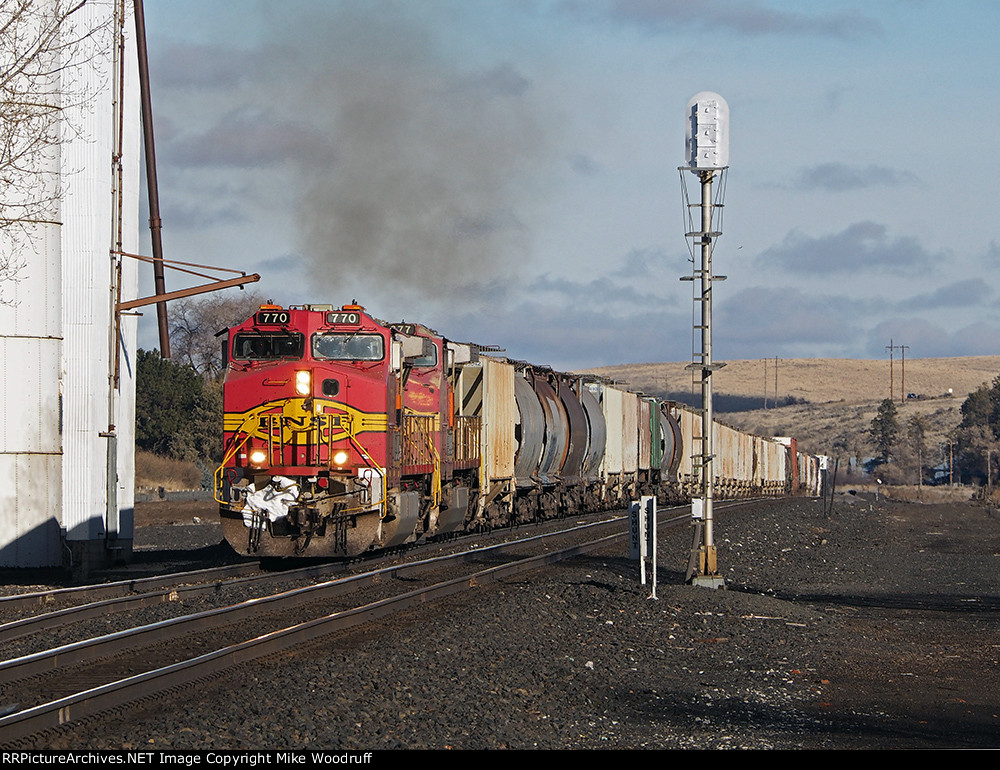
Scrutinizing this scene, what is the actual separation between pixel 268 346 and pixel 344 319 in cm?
126

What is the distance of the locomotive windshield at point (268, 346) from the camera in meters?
18.0

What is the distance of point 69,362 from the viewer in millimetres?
21797

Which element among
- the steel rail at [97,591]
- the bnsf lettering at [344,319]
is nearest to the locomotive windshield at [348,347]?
the bnsf lettering at [344,319]

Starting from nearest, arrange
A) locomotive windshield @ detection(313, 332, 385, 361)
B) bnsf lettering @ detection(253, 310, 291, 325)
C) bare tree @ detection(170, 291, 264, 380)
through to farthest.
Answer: locomotive windshield @ detection(313, 332, 385, 361), bnsf lettering @ detection(253, 310, 291, 325), bare tree @ detection(170, 291, 264, 380)

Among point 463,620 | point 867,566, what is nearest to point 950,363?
point 867,566

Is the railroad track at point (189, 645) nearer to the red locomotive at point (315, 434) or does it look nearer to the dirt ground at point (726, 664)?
the dirt ground at point (726, 664)

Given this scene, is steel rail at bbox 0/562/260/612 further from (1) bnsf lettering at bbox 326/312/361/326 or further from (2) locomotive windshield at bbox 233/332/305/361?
(1) bnsf lettering at bbox 326/312/361/326

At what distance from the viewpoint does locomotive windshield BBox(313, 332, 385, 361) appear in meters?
17.9

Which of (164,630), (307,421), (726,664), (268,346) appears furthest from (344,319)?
(726,664)

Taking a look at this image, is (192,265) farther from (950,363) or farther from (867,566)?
(950,363)

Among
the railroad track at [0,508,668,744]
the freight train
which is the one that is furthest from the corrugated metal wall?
the railroad track at [0,508,668,744]

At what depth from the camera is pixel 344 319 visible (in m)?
18.0

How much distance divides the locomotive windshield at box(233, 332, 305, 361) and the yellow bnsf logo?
90 cm

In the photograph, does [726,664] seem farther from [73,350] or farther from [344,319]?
[73,350]
